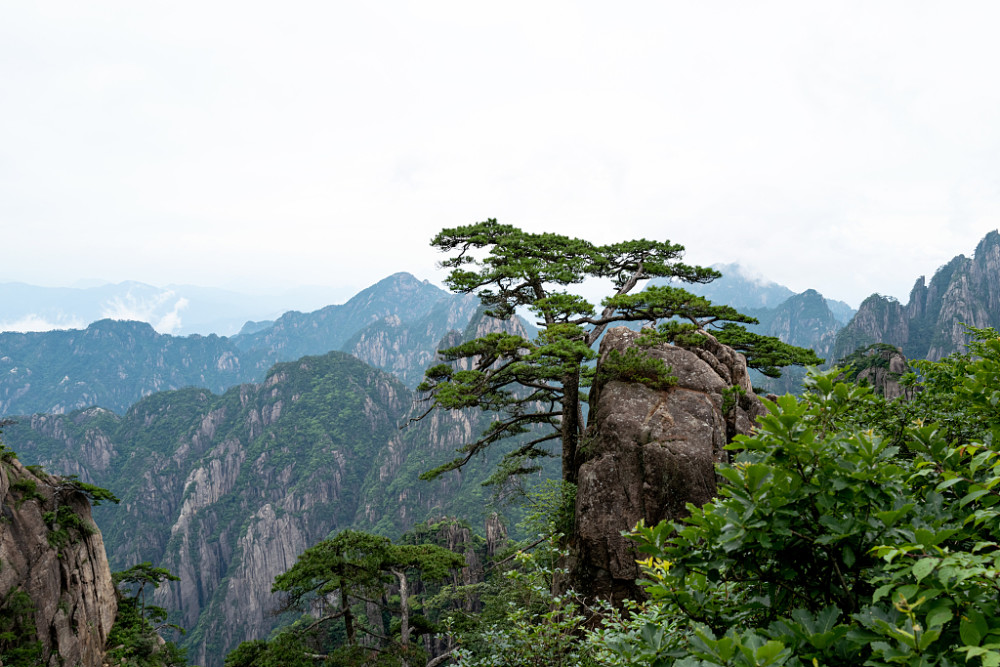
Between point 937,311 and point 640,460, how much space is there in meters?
142

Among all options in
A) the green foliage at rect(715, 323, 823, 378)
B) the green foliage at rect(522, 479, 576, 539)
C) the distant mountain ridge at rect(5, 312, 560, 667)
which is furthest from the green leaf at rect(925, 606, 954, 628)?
the distant mountain ridge at rect(5, 312, 560, 667)

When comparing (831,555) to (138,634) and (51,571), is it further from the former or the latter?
(138,634)

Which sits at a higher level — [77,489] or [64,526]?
[77,489]

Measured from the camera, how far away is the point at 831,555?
2449 mm

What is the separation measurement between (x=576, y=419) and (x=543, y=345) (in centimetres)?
359

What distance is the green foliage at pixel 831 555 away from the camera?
1.94 meters

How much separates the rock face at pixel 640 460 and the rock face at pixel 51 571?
59.3 feet

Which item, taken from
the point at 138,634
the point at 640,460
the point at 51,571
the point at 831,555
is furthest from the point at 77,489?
the point at 831,555

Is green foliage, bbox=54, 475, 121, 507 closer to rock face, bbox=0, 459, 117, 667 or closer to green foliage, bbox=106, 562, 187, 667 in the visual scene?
rock face, bbox=0, 459, 117, 667

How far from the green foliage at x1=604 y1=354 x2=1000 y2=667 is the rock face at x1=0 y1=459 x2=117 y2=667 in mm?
21544

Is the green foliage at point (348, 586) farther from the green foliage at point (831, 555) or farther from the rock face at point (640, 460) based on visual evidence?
the green foliage at point (831, 555)

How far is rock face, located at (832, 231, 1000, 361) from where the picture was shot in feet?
320

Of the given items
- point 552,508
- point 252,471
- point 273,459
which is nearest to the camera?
point 552,508

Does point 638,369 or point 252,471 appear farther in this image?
point 252,471
